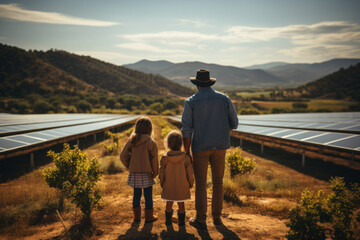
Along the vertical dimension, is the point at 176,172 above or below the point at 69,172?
above

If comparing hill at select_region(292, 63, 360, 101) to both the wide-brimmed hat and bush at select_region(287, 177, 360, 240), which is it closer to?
bush at select_region(287, 177, 360, 240)

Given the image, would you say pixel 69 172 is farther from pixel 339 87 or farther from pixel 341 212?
pixel 339 87

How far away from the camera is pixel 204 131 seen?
375cm

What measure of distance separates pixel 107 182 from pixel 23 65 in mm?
→ 85226

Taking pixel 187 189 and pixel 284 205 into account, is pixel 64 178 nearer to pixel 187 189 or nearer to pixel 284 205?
pixel 187 189

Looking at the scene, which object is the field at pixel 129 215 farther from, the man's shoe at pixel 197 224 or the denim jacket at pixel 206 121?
the denim jacket at pixel 206 121

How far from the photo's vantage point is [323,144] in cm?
876

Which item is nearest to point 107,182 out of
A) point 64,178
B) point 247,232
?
point 64,178

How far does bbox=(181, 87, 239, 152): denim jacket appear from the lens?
12.3 feet

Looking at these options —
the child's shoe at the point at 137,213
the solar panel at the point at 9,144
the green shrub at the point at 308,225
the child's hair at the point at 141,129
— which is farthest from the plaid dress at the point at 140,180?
the solar panel at the point at 9,144

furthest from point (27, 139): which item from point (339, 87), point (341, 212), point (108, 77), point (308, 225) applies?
point (108, 77)

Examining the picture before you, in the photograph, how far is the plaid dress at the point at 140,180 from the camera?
13.1 feet

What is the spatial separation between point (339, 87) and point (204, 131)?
83.1 meters

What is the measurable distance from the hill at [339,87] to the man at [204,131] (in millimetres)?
70174
